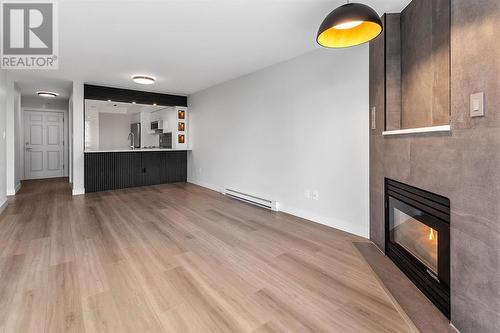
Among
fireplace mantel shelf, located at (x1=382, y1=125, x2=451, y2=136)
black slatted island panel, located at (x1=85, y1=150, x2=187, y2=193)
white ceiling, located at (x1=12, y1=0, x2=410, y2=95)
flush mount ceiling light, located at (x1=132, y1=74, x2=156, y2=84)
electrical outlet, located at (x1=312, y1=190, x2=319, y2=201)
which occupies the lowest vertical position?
electrical outlet, located at (x1=312, y1=190, x2=319, y2=201)

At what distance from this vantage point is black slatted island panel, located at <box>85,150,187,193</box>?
5.83 meters

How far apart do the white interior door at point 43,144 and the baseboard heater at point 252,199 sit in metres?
6.31

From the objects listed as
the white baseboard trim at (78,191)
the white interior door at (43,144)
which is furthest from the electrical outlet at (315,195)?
the white interior door at (43,144)

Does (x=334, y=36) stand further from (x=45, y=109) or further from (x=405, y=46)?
(x=45, y=109)

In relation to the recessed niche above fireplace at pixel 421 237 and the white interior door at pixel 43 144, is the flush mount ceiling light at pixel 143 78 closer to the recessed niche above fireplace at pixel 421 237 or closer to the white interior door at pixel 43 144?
the recessed niche above fireplace at pixel 421 237

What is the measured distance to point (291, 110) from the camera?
394 centimetres

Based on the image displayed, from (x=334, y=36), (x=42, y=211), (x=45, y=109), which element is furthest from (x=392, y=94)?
(x=45, y=109)

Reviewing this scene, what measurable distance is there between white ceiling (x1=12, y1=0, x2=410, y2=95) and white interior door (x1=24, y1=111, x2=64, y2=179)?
131 inches

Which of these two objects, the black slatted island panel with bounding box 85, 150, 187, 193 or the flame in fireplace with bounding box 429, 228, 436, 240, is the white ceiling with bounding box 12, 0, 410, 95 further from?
the flame in fireplace with bounding box 429, 228, 436, 240

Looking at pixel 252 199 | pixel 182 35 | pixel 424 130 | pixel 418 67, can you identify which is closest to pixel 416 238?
pixel 424 130

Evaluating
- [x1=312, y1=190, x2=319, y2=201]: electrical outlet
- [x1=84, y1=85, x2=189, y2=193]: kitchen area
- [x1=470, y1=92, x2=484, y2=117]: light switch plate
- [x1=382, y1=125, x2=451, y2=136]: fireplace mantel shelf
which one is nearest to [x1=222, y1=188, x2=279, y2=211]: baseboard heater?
[x1=312, y1=190, x2=319, y2=201]: electrical outlet

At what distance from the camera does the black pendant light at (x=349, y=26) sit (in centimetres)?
175

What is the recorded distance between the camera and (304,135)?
3748 mm

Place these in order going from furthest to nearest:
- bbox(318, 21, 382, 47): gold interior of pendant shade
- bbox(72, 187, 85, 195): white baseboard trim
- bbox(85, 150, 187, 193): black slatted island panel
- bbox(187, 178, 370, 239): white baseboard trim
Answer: bbox(85, 150, 187, 193): black slatted island panel, bbox(72, 187, 85, 195): white baseboard trim, bbox(187, 178, 370, 239): white baseboard trim, bbox(318, 21, 382, 47): gold interior of pendant shade
